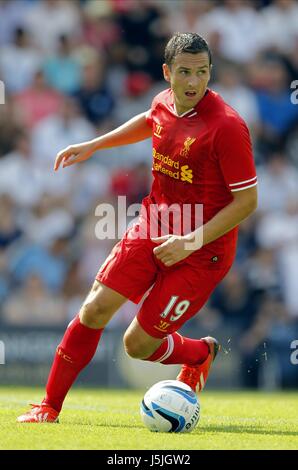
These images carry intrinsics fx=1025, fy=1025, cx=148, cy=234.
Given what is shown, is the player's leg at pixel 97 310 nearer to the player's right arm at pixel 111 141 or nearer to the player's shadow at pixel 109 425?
the player's shadow at pixel 109 425

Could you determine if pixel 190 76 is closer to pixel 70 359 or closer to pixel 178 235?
pixel 178 235

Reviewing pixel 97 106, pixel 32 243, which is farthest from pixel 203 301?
pixel 97 106

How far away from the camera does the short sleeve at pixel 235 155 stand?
20.7 ft

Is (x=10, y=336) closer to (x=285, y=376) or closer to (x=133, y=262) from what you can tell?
(x=285, y=376)

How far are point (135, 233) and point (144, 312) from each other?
1.77ft

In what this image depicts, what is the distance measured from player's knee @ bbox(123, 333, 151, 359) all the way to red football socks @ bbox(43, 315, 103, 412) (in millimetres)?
266

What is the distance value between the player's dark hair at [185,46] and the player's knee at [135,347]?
185 centimetres

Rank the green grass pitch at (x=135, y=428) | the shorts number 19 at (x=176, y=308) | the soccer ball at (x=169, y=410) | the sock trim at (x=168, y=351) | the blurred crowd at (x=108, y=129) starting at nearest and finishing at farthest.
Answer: the green grass pitch at (x=135, y=428), the soccer ball at (x=169, y=410), the shorts number 19 at (x=176, y=308), the sock trim at (x=168, y=351), the blurred crowd at (x=108, y=129)

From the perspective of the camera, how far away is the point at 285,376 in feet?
39.7

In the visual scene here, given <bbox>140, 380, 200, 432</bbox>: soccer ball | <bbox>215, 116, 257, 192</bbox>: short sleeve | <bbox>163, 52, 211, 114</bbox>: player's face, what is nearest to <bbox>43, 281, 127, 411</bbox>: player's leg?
<bbox>140, 380, 200, 432</bbox>: soccer ball

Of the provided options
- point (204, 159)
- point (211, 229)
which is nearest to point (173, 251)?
point (211, 229)

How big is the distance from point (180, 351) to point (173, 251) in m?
1.31

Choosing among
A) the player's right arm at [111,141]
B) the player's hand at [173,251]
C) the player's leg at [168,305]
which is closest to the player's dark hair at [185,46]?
the player's right arm at [111,141]

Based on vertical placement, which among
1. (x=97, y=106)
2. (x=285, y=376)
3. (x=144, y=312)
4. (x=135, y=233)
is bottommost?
(x=285, y=376)
